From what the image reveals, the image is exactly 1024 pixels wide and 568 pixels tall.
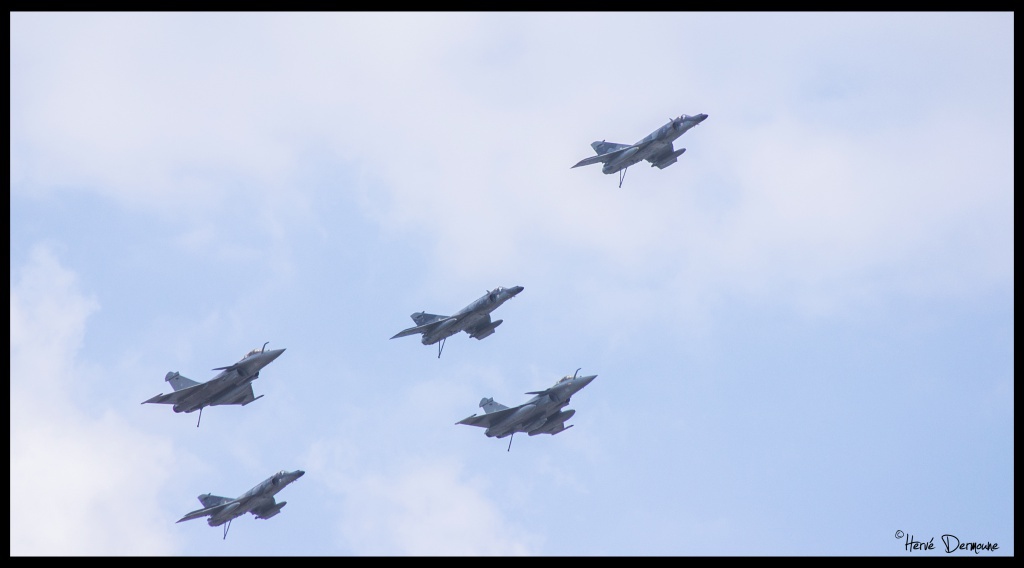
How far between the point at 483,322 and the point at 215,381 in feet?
57.3

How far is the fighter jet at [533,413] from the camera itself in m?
86.6

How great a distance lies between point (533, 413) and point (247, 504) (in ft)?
62.3

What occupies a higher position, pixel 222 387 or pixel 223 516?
pixel 222 387

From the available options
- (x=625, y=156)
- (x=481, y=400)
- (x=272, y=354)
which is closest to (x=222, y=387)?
(x=272, y=354)

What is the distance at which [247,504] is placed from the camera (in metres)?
86.4

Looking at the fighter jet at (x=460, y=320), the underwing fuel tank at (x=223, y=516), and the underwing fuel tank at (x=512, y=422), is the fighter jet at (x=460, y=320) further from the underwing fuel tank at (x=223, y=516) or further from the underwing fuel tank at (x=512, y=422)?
the underwing fuel tank at (x=223, y=516)

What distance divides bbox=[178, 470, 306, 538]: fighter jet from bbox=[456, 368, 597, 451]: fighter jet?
12.3 meters

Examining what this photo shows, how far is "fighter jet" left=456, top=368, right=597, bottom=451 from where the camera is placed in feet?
284

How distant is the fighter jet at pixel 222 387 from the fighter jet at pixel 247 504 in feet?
17.3

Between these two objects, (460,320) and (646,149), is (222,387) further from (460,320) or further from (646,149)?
(646,149)

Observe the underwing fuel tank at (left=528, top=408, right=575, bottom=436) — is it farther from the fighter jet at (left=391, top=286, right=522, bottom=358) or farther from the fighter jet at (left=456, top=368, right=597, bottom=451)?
the fighter jet at (left=391, top=286, right=522, bottom=358)

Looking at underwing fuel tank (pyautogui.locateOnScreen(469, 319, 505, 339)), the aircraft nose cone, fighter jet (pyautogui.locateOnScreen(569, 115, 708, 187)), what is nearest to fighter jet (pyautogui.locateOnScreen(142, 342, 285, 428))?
the aircraft nose cone
